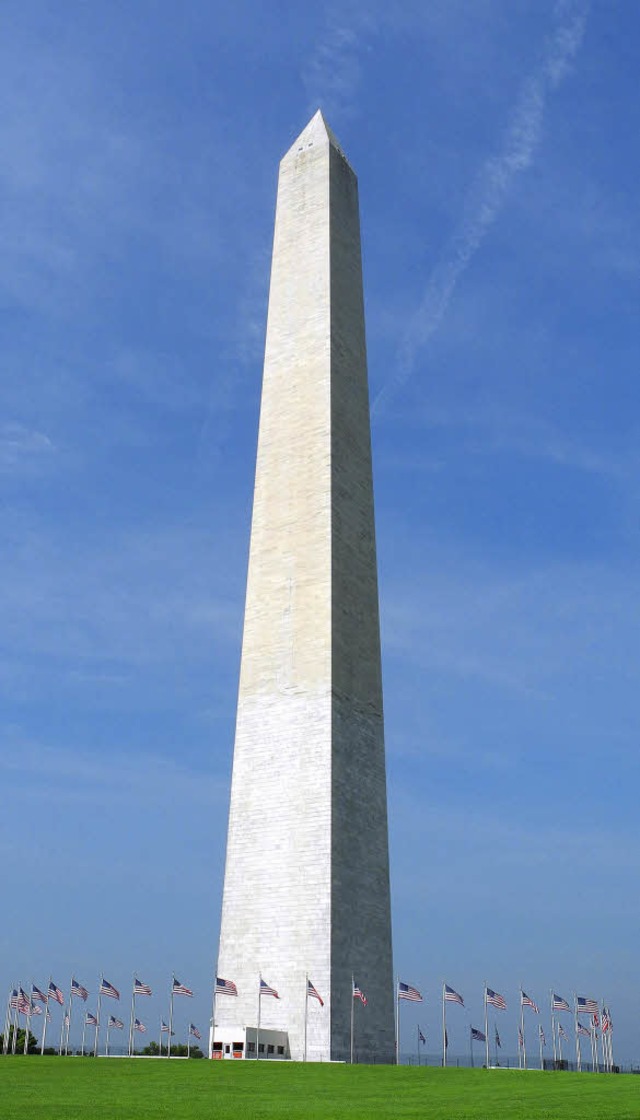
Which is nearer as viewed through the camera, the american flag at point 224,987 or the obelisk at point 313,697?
the american flag at point 224,987

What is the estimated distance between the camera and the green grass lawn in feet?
54.4

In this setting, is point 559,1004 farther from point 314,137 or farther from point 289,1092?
point 314,137

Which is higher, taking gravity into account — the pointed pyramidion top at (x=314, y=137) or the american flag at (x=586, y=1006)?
the pointed pyramidion top at (x=314, y=137)

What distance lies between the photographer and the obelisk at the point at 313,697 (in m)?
34.1

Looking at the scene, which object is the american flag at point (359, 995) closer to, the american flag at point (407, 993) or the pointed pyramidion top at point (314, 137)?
the american flag at point (407, 993)

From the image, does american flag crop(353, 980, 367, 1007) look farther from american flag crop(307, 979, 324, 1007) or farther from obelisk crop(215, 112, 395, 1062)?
american flag crop(307, 979, 324, 1007)

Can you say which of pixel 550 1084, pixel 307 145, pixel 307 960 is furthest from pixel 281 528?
pixel 550 1084

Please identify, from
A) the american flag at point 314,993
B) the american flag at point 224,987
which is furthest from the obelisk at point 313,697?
the american flag at point 224,987

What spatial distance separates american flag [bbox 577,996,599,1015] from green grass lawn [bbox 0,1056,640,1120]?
32.9 ft

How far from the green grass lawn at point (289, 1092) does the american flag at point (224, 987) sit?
13.1ft

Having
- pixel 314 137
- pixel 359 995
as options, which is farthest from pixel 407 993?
pixel 314 137

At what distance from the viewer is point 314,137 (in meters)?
47.1

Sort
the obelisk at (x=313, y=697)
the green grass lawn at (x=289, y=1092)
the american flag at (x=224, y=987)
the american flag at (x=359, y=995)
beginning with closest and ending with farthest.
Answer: the green grass lawn at (x=289, y=1092) → the american flag at (x=359, y=995) → the american flag at (x=224, y=987) → the obelisk at (x=313, y=697)

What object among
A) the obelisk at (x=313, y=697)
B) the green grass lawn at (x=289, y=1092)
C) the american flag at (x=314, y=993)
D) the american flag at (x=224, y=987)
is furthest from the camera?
the obelisk at (x=313, y=697)
